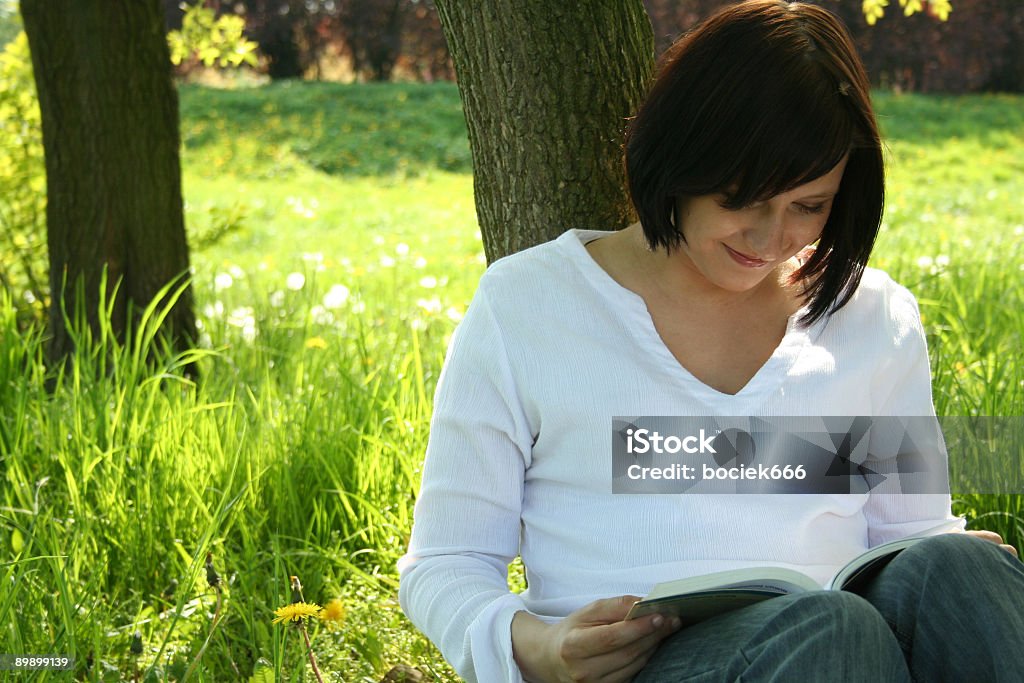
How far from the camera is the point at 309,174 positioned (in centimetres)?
1380

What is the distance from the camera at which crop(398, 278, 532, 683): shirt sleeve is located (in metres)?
1.56

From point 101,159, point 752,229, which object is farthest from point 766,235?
→ point 101,159

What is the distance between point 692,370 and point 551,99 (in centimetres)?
72

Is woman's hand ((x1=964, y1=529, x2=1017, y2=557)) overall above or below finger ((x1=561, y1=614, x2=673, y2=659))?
Answer: above

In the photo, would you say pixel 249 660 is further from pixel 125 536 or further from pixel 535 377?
pixel 535 377

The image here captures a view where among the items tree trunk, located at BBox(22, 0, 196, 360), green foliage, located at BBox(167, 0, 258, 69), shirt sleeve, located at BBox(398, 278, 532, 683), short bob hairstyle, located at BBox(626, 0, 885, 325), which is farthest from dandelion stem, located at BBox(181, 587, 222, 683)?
green foliage, located at BBox(167, 0, 258, 69)

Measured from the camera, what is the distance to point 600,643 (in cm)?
133

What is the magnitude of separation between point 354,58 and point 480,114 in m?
19.7

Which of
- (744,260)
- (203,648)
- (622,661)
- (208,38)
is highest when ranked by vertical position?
(208,38)

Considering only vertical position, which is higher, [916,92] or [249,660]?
[916,92]

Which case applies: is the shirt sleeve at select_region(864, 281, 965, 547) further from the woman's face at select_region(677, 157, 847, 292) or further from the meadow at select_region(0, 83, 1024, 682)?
the meadow at select_region(0, 83, 1024, 682)

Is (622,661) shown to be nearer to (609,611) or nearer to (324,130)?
(609,611)

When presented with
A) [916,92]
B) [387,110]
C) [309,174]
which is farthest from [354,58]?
[916,92]

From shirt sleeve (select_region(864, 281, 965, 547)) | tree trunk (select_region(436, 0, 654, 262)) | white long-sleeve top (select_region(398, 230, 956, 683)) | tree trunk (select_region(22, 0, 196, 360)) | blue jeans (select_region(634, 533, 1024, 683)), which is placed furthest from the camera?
tree trunk (select_region(22, 0, 196, 360))
